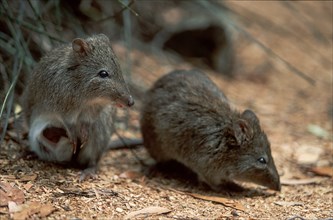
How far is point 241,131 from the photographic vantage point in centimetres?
589

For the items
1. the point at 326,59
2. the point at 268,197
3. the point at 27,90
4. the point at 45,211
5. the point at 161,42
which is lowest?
the point at 45,211

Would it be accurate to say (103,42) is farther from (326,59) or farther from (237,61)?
(326,59)

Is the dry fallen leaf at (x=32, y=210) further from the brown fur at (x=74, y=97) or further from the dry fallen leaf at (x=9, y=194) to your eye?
the brown fur at (x=74, y=97)

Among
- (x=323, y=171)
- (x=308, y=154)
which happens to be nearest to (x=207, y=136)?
(x=323, y=171)

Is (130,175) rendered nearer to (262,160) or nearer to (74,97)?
(74,97)

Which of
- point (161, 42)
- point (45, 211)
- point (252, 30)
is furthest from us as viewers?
point (252, 30)

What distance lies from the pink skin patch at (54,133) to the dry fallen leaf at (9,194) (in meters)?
1.01

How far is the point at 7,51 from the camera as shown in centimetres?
625

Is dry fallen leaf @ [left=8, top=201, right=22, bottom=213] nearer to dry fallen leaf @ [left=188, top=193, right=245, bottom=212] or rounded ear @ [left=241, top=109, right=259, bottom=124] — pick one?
dry fallen leaf @ [left=188, top=193, right=245, bottom=212]

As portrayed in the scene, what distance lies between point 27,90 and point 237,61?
6138 mm

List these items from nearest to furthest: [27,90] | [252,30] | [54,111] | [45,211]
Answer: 1. [45,211]
2. [54,111]
3. [27,90]
4. [252,30]

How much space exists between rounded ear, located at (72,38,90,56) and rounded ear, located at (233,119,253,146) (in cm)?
184

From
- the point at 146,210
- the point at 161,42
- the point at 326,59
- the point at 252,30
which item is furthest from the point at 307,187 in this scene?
the point at 252,30

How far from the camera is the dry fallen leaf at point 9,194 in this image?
4.38 meters
